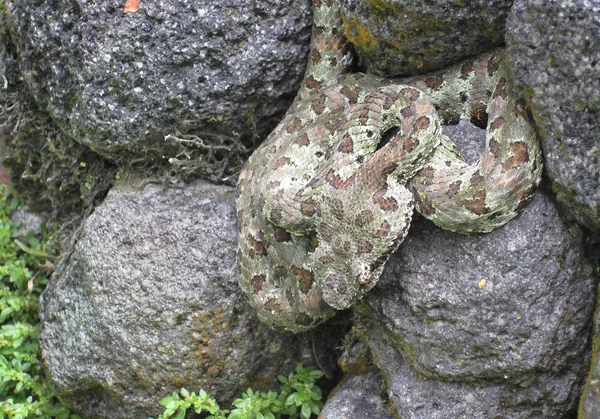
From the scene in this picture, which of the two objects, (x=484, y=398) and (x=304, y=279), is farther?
(x=304, y=279)

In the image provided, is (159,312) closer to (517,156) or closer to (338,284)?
(338,284)

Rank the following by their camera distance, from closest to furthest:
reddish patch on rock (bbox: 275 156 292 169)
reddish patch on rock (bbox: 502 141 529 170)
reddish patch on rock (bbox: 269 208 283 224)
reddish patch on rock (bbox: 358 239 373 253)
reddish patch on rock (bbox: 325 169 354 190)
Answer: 1. reddish patch on rock (bbox: 502 141 529 170)
2. reddish patch on rock (bbox: 358 239 373 253)
3. reddish patch on rock (bbox: 325 169 354 190)
4. reddish patch on rock (bbox: 269 208 283 224)
5. reddish patch on rock (bbox: 275 156 292 169)

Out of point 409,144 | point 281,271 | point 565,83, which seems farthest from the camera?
point 281,271

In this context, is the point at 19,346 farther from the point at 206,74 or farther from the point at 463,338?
the point at 463,338

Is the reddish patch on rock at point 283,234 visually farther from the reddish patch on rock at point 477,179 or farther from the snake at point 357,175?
the reddish patch on rock at point 477,179

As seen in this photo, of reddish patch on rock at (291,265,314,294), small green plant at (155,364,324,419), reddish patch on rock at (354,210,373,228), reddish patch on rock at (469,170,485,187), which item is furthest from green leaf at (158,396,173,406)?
reddish patch on rock at (469,170,485,187)

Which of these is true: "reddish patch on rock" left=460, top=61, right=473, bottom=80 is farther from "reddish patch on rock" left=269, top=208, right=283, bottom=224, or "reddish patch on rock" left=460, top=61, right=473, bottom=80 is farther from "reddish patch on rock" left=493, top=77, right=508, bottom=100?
"reddish patch on rock" left=269, top=208, right=283, bottom=224

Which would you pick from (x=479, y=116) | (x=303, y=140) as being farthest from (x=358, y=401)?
(x=479, y=116)

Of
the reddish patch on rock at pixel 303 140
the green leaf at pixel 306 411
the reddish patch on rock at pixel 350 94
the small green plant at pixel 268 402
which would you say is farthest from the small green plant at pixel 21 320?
the reddish patch on rock at pixel 350 94
